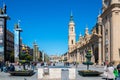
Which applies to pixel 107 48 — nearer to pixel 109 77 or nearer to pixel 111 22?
pixel 111 22

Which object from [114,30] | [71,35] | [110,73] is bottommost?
[110,73]

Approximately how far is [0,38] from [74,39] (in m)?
131

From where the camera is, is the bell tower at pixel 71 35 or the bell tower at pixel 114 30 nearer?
the bell tower at pixel 114 30

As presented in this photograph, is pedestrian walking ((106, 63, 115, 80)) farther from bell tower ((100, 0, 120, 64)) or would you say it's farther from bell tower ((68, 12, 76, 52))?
bell tower ((68, 12, 76, 52))

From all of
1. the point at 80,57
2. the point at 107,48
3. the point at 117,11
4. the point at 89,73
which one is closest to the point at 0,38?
the point at 89,73

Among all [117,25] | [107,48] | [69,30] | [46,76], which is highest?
[69,30]

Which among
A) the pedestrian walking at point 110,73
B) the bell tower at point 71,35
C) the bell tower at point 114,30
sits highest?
the bell tower at point 71,35

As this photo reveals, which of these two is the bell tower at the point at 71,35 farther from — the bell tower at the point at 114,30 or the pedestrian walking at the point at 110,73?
the pedestrian walking at the point at 110,73

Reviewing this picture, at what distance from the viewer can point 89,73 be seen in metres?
28.4

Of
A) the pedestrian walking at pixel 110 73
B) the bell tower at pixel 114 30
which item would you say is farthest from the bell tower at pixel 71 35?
the pedestrian walking at pixel 110 73

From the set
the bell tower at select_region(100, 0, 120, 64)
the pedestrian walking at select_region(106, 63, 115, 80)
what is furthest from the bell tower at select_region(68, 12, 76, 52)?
the pedestrian walking at select_region(106, 63, 115, 80)

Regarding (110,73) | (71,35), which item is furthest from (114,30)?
(71,35)

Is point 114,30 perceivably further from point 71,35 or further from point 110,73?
point 71,35

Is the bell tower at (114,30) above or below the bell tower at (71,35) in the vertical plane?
below
